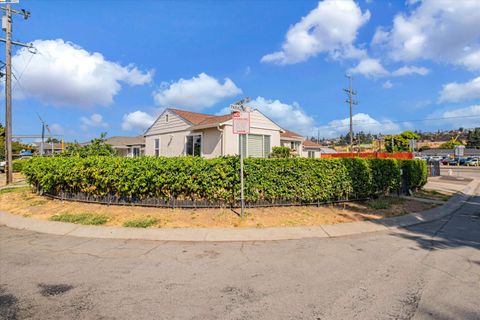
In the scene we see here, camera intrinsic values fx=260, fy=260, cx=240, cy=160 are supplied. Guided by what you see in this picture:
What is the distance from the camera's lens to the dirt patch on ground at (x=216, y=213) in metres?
7.07

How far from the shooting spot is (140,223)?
687cm

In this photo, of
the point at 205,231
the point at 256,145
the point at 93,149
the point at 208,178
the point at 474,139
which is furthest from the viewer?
the point at 474,139

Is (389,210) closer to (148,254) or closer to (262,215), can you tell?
(262,215)

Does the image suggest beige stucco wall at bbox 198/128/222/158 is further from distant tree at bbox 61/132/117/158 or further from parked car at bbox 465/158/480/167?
parked car at bbox 465/158/480/167

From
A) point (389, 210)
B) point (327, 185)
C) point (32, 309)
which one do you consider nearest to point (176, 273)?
point (32, 309)

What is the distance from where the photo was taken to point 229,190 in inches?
316

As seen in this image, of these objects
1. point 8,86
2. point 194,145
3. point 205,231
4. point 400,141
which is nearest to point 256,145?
point 194,145

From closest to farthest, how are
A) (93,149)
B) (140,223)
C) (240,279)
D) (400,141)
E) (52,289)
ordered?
(52,289) < (240,279) < (140,223) < (93,149) < (400,141)

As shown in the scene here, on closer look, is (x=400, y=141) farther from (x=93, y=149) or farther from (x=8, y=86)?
(x=8, y=86)

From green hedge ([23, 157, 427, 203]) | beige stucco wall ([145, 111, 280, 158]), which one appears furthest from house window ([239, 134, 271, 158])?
green hedge ([23, 157, 427, 203])

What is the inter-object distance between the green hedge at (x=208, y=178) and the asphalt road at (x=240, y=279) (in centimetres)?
245

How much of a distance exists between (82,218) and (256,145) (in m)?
10.2

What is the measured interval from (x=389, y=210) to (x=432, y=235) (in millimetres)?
2471

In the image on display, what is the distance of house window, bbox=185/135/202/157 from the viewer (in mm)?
16203
